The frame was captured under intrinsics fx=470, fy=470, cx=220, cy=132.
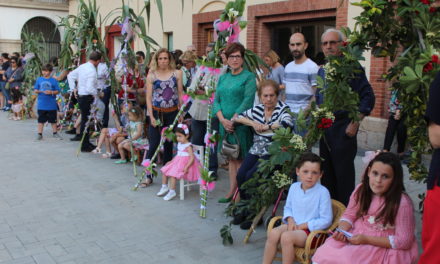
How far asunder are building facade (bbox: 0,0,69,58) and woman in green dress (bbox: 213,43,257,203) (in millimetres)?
19858

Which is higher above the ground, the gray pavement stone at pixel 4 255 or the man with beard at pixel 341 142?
the man with beard at pixel 341 142

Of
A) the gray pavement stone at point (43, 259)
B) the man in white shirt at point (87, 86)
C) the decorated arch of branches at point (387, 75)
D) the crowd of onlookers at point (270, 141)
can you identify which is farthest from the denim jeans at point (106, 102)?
the decorated arch of branches at point (387, 75)

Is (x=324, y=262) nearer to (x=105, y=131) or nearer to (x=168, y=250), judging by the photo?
(x=168, y=250)

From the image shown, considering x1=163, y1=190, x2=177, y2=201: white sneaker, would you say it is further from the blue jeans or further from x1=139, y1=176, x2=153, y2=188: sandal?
the blue jeans

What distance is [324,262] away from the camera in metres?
3.24

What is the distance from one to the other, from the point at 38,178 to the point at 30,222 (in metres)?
2.02

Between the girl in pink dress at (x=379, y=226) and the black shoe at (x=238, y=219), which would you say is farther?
the black shoe at (x=238, y=219)

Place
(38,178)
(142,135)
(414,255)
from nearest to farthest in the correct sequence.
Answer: (414,255) < (38,178) < (142,135)

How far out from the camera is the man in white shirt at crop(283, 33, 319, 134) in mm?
5176

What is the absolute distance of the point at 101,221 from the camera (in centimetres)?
505

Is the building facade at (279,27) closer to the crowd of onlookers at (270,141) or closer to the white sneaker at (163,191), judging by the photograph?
the crowd of onlookers at (270,141)

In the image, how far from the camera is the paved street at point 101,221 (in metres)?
4.19

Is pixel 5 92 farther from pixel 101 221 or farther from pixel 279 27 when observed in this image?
pixel 101 221

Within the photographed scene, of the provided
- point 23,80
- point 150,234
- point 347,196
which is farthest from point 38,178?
point 23,80
